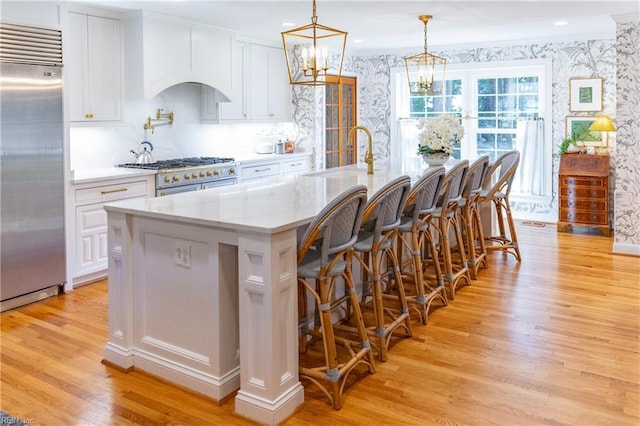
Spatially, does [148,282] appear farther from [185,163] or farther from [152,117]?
[152,117]

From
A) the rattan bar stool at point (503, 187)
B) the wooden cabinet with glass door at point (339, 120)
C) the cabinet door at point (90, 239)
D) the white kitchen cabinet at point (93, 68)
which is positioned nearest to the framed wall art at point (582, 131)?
the rattan bar stool at point (503, 187)

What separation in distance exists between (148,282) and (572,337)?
2.56 metres

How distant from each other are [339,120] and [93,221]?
14.3ft

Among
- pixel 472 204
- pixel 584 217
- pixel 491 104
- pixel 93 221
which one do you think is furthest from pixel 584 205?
pixel 93 221

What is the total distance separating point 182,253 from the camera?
2824 mm

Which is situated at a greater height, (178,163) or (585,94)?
(585,94)

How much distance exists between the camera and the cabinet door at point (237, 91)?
6.37 metres

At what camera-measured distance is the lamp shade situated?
651cm

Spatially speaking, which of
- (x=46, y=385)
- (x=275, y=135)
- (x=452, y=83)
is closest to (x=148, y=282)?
(x=46, y=385)

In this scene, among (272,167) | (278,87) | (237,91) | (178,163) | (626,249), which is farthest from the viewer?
(278,87)

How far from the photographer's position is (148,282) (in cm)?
300

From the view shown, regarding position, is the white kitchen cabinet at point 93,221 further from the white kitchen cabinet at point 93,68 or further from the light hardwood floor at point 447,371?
the white kitchen cabinet at point 93,68

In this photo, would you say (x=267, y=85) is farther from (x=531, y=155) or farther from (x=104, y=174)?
(x=531, y=155)

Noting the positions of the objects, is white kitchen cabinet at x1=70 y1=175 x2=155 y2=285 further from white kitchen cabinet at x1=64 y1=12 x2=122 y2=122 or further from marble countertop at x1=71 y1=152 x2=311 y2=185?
white kitchen cabinet at x1=64 y1=12 x2=122 y2=122
